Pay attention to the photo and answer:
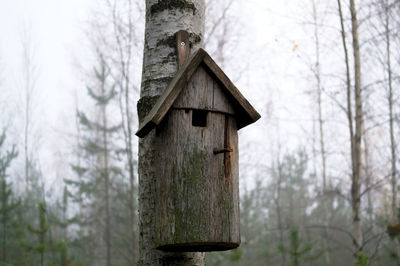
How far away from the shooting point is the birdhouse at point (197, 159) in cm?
197

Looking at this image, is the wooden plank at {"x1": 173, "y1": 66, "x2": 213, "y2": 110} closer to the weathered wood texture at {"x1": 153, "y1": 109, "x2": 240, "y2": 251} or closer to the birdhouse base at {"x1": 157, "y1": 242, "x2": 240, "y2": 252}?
the weathered wood texture at {"x1": 153, "y1": 109, "x2": 240, "y2": 251}

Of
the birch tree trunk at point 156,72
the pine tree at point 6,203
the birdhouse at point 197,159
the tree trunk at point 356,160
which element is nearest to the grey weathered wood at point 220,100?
the birdhouse at point 197,159

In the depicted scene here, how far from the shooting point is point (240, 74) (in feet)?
39.2

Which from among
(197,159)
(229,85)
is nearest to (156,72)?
(229,85)

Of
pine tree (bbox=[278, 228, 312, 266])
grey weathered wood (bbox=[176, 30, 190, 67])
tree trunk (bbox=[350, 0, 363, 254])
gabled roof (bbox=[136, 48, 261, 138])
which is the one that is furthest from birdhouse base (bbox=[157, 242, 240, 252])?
pine tree (bbox=[278, 228, 312, 266])

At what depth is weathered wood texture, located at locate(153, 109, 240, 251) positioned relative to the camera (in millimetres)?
1952

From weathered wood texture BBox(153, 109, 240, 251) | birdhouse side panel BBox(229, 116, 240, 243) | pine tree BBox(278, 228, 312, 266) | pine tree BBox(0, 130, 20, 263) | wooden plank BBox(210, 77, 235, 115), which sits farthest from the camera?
pine tree BBox(0, 130, 20, 263)

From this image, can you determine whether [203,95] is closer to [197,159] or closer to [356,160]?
[197,159]

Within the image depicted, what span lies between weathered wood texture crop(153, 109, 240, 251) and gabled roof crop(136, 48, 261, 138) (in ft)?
0.31

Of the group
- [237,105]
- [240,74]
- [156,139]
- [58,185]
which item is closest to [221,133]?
[237,105]

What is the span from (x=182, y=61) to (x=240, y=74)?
9843 millimetres

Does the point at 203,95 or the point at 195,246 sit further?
the point at 203,95

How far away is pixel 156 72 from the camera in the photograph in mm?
2326

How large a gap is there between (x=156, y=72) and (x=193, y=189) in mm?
761
